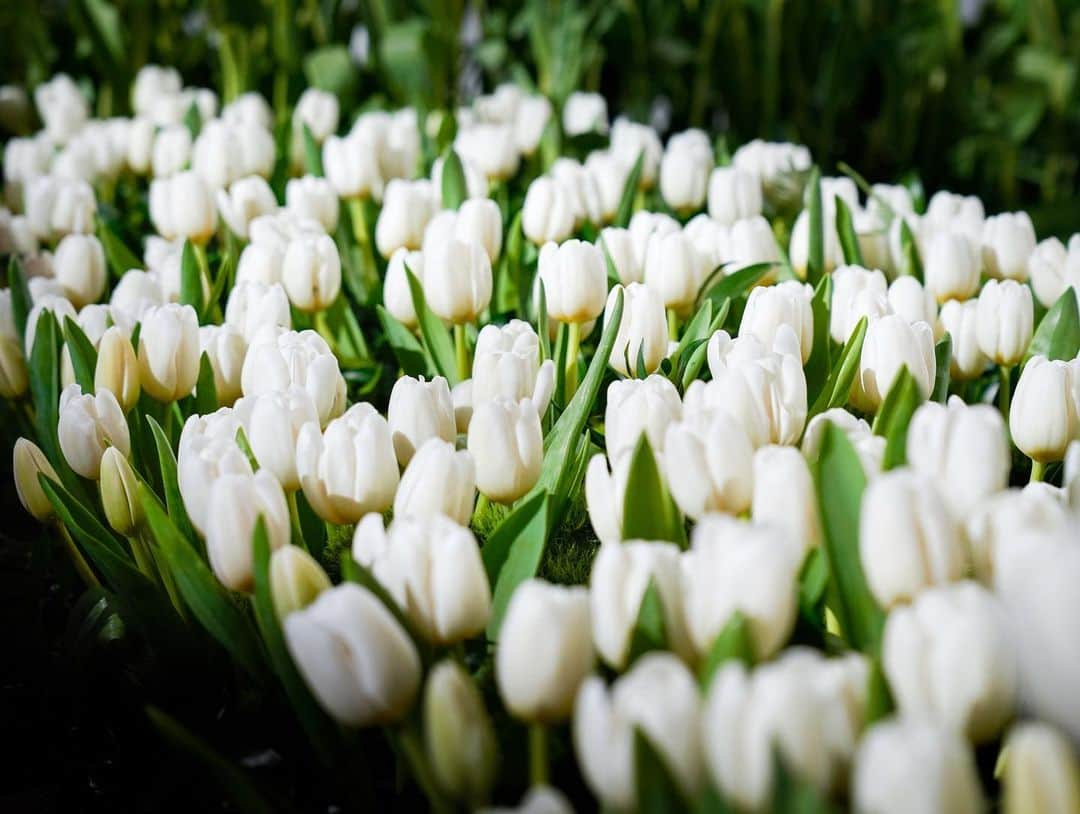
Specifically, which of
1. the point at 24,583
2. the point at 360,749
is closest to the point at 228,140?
the point at 24,583

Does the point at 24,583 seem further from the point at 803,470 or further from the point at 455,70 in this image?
the point at 455,70

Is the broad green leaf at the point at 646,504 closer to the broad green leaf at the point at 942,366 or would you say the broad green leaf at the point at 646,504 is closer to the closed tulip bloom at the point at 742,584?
the closed tulip bloom at the point at 742,584

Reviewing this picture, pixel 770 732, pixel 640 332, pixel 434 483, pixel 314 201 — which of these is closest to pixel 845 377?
pixel 640 332

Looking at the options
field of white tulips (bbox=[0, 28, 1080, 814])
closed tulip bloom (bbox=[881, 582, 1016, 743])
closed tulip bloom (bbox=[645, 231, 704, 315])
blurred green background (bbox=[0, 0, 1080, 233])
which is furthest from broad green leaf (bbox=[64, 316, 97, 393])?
blurred green background (bbox=[0, 0, 1080, 233])

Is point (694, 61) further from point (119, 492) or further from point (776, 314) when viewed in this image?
point (119, 492)

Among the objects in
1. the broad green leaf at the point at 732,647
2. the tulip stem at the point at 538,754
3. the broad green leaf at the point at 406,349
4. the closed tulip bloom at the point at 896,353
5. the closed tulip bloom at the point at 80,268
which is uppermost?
the closed tulip bloom at the point at 896,353

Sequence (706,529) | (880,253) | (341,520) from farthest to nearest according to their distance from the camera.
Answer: (880,253), (341,520), (706,529)

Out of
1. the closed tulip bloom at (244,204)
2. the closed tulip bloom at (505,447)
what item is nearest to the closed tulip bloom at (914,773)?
the closed tulip bloom at (505,447)
